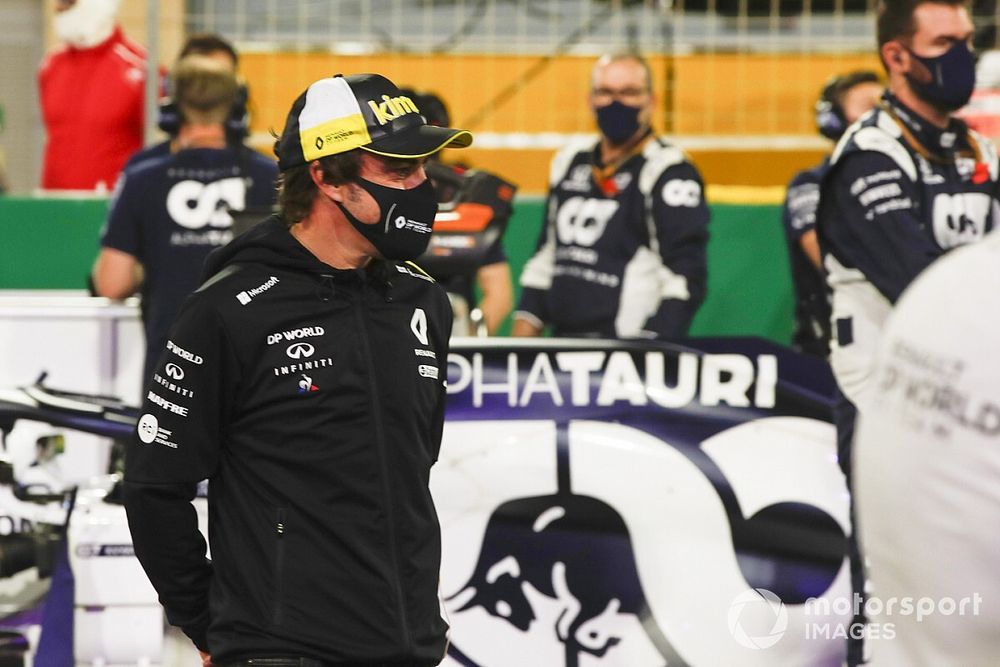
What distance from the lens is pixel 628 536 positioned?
446cm

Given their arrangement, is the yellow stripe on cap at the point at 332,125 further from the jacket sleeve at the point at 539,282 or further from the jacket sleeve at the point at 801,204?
the jacket sleeve at the point at 801,204

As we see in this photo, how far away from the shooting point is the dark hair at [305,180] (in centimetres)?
290

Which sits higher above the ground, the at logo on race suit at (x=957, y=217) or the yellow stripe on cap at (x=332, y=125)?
the yellow stripe on cap at (x=332, y=125)

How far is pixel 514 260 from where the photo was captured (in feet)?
26.4

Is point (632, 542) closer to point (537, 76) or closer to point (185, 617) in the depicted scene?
point (185, 617)

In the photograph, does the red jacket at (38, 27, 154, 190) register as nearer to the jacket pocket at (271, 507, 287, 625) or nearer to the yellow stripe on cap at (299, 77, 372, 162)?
the yellow stripe on cap at (299, 77, 372, 162)

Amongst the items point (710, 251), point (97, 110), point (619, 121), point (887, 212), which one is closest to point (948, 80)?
point (887, 212)

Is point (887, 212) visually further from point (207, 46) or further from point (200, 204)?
point (207, 46)

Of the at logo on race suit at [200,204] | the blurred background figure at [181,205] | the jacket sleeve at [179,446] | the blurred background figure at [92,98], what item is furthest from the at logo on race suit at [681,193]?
the jacket sleeve at [179,446]

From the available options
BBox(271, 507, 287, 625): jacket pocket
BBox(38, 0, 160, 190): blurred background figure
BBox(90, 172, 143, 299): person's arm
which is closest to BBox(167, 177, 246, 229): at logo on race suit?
BBox(90, 172, 143, 299): person's arm

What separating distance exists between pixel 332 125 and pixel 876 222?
176 centimetres

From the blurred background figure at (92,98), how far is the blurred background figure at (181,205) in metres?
2.57

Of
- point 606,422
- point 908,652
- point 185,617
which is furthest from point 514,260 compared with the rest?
point 908,652

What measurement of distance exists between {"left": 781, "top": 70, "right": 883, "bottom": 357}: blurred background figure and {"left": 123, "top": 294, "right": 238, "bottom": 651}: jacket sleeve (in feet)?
12.4
